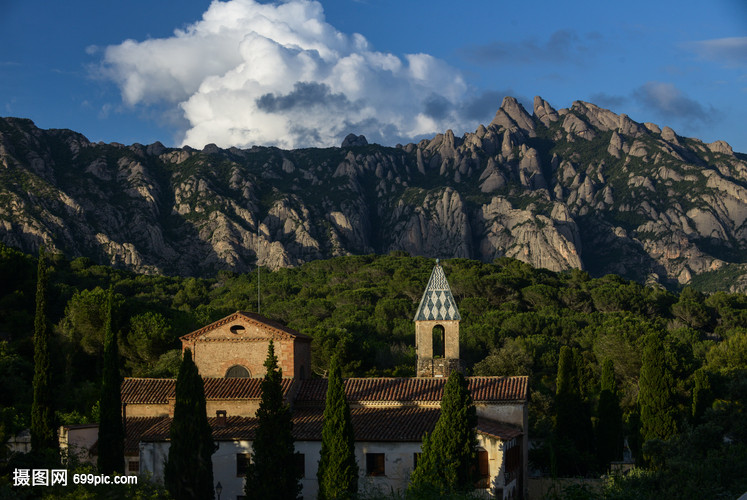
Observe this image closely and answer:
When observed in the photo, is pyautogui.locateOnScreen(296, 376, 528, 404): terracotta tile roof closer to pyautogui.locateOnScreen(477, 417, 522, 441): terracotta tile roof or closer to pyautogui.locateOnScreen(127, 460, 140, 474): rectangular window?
pyautogui.locateOnScreen(477, 417, 522, 441): terracotta tile roof

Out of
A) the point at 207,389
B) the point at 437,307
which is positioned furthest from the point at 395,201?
the point at 207,389

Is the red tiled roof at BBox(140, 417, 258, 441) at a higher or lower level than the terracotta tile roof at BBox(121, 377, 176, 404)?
lower

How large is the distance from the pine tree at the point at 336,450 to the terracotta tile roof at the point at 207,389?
7.16m

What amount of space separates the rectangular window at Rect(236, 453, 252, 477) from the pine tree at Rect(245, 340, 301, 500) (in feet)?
16.4

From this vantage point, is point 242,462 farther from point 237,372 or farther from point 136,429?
point 237,372

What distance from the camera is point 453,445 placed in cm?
2830

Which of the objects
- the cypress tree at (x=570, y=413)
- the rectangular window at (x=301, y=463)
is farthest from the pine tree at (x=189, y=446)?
the cypress tree at (x=570, y=413)

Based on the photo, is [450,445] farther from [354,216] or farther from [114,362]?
[354,216]

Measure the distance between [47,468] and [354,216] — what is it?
135210mm

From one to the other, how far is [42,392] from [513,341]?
42.9 meters

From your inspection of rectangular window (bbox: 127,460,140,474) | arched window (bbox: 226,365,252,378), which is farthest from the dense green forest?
arched window (bbox: 226,365,252,378)

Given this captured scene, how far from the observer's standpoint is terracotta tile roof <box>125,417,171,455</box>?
3365cm

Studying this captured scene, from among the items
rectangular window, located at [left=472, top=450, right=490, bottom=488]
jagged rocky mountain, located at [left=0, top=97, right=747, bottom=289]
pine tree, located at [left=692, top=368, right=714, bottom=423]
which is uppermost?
jagged rocky mountain, located at [left=0, top=97, right=747, bottom=289]

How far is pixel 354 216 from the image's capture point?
157 meters
